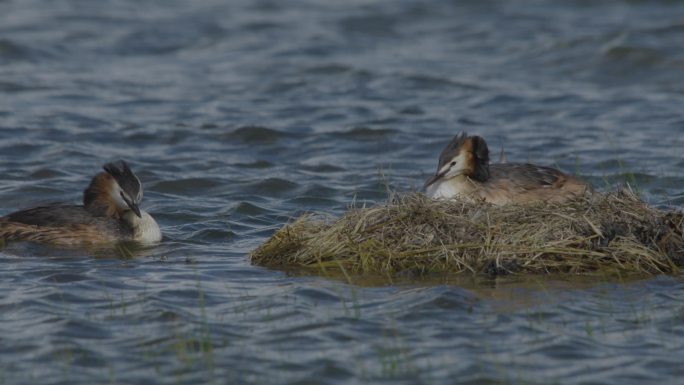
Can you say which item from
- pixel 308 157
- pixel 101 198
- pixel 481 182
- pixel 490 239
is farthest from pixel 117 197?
pixel 308 157

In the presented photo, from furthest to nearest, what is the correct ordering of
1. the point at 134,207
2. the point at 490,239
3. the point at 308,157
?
the point at 308,157, the point at 134,207, the point at 490,239

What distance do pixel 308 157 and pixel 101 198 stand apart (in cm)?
394

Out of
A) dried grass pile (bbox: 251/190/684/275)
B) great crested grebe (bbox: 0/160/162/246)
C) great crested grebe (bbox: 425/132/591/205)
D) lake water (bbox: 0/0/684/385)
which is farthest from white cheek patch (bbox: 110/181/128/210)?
great crested grebe (bbox: 425/132/591/205)

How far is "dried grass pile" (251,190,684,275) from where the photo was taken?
8.90 metres

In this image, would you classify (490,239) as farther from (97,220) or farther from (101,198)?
(101,198)

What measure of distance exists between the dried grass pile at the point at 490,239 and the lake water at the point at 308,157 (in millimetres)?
199

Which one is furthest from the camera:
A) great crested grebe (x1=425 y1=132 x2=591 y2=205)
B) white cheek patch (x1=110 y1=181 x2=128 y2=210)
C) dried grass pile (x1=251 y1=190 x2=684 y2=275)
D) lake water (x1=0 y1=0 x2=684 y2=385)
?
white cheek patch (x1=110 y1=181 x2=128 y2=210)

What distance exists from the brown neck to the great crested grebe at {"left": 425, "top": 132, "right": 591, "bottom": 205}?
2714 millimetres

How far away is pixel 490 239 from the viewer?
29.6 feet

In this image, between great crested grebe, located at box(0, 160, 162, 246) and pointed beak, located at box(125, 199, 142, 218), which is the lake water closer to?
great crested grebe, located at box(0, 160, 162, 246)

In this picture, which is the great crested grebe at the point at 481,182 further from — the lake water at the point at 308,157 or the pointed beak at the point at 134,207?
the pointed beak at the point at 134,207

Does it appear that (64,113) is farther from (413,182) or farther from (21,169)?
(413,182)

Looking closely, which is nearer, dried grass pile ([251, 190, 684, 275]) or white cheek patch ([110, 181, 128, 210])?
dried grass pile ([251, 190, 684, 275])

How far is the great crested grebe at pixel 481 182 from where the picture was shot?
35.0ft
